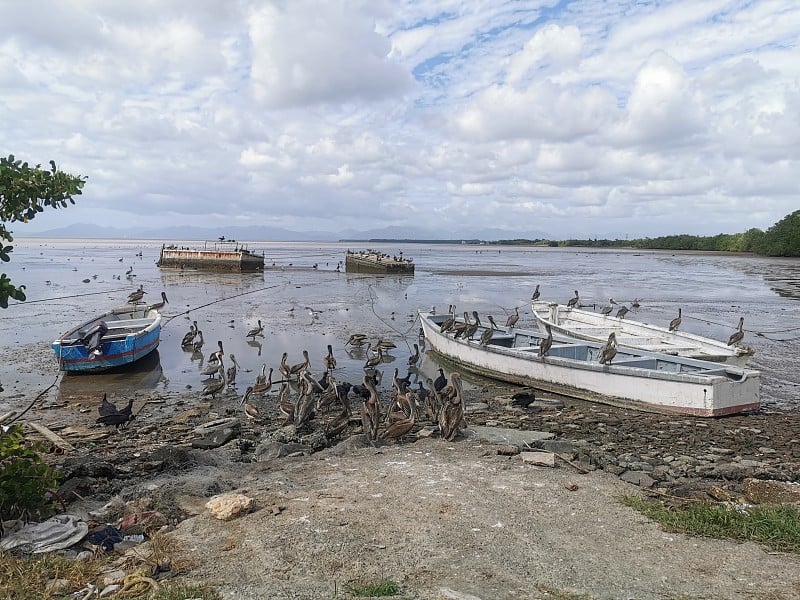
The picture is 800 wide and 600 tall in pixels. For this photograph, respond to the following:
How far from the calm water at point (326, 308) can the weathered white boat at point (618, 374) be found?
163 centimetres

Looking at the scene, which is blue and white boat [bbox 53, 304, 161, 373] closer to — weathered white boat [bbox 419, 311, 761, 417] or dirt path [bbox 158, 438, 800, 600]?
weathered white boat [bbox 419, 311, 761, 417]

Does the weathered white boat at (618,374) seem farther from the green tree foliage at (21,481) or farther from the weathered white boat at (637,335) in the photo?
the green tree foliage at (21,481)

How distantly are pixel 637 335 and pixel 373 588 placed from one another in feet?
50.7

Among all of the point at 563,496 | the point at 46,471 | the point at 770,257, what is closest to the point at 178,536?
the point at 46,471

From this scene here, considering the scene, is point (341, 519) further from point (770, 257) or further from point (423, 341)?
point (770, 257)

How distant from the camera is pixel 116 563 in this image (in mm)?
5410

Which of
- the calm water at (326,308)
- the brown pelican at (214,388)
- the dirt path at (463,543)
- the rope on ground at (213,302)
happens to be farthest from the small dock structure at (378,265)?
the dirt path at (463,543)

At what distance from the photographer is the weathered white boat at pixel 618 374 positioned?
11.5 metres

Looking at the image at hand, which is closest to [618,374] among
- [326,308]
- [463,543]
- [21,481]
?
[463,543]

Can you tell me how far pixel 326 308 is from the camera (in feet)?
94.5

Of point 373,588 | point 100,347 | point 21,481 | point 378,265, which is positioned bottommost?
point 100,347

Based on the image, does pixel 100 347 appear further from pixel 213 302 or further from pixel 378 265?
pixel 378 265

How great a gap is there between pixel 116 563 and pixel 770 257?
85.9 meters

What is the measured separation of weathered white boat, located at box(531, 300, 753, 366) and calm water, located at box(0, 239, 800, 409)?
1.31m
